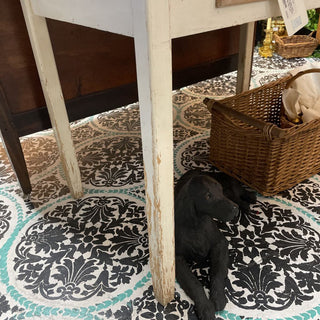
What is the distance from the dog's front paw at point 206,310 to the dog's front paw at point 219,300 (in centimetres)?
1

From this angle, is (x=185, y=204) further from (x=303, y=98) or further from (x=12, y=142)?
(x=303, y=98)

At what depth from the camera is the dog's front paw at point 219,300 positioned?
63 centimetres

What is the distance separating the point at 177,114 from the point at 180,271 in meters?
0.89

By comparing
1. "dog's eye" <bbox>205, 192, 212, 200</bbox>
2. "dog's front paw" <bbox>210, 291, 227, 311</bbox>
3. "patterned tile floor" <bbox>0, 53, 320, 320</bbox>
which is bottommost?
"patterned tile floor" <bbox>0, 53, 320, 320</bbox>

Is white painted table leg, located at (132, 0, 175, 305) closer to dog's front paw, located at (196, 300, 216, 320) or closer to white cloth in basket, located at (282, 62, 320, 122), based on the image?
dog's front paw, located at (196, 300, 216, 320)

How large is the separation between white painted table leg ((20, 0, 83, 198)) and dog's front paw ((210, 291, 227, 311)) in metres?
0.51

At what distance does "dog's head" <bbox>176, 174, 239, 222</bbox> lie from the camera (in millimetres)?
649

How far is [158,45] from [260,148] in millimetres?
549

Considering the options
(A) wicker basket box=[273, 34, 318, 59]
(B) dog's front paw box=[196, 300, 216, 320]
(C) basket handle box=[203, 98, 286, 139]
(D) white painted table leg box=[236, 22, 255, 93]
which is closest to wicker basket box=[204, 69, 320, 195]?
(C) basket handle box=[203, 98, 286, 139]

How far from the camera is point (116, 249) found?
2.60ft

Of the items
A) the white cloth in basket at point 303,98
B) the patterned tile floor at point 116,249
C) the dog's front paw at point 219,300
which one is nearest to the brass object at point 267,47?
the white cloth in basket at point 303,98

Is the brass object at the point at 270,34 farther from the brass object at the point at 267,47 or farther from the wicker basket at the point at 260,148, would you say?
the wicker basket at the point at 260,148

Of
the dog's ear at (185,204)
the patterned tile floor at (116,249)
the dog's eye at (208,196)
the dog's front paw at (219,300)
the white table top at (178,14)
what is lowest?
the patterned tile floor at (116,249)

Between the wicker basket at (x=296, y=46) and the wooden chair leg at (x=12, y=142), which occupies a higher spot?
the wooden chair leg at (x=12, y=142)
